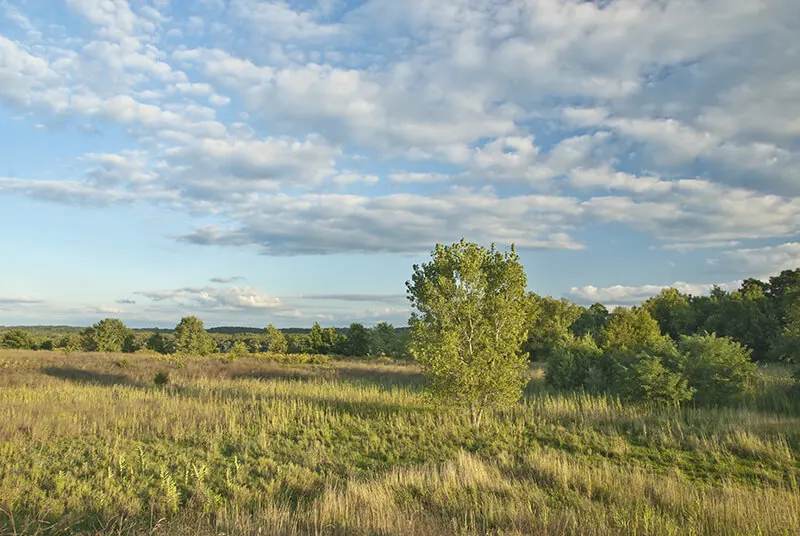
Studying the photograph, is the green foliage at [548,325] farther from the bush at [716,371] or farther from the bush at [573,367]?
the bush at [716,371]

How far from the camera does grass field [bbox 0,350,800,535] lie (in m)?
6.50

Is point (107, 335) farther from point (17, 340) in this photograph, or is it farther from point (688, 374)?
point (688, 374)

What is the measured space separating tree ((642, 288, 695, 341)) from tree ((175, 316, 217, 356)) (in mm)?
53278

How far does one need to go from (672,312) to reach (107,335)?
2927 inches

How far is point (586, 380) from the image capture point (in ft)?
66.5

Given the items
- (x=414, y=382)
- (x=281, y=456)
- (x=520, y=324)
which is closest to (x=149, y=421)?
(x=281, y=456)

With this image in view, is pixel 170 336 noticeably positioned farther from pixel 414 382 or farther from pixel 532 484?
pixel 532 484

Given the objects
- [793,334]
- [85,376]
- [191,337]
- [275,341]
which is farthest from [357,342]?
[793,334]

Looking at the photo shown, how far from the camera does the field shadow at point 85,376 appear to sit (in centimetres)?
2492

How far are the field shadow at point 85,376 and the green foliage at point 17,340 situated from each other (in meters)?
52.4

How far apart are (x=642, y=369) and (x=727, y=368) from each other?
3191mm

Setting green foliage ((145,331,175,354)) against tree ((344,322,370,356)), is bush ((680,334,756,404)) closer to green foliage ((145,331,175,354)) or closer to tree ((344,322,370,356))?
tree ((344,322,370,356))

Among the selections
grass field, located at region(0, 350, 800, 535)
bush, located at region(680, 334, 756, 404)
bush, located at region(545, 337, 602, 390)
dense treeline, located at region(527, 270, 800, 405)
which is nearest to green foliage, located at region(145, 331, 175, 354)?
grass field, located at region(0, 350, 800, 535)

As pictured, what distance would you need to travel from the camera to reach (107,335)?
71.2m
